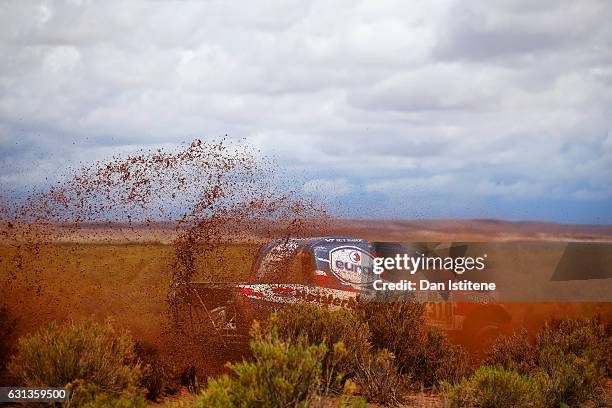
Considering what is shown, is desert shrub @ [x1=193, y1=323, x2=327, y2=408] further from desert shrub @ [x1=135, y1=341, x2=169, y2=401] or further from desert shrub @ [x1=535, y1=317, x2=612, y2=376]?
desert shrub @ [x1=535, y1=317, x2=612, y2=376]

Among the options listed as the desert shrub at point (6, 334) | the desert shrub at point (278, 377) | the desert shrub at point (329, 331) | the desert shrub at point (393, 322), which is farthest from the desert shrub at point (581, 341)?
the desert shrub at point (6, 334)

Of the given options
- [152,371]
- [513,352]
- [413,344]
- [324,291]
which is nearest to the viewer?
[152,371]

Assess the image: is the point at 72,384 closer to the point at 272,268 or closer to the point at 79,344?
the point at 79,344

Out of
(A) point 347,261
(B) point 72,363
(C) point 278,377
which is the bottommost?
(B) point 72,363

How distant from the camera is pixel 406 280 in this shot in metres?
15.2

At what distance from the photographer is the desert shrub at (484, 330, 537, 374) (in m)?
14.1

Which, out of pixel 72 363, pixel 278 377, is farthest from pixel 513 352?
pixel 72 363

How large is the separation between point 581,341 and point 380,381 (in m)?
4.86

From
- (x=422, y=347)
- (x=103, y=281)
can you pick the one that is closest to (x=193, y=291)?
Result: (x=422, y=347)

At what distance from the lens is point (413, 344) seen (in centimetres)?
1402

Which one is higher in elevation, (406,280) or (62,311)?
(406,280)

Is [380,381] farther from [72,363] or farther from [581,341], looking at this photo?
[581,341]

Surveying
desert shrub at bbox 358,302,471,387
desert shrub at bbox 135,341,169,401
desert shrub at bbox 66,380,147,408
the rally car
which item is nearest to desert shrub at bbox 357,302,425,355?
desert shrub at bbox 358,302,471,387

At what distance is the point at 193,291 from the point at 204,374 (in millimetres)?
3191
